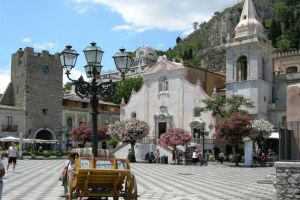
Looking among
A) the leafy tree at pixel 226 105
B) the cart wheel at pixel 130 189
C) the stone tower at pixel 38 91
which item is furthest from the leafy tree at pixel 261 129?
the stone tower at pixel 38 91

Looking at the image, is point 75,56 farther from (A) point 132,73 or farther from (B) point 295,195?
(A) point 132,73

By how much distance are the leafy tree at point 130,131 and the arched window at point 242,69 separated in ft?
38.9

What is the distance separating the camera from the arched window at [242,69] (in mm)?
52500

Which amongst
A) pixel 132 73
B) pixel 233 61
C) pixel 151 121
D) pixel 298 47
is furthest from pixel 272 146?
pixel 132 73

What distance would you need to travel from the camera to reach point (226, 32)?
137 meters

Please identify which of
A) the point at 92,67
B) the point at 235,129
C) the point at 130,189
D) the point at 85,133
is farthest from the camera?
the point at 85,133

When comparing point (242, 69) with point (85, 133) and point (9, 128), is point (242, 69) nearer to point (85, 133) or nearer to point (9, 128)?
point (85, 133)

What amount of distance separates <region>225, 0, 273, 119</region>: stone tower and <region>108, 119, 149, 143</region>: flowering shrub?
10402mm

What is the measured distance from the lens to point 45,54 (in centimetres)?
6756

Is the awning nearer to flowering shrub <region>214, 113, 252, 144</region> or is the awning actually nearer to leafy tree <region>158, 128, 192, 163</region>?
flowering shrub <region>214, 113, 252, 144</region>

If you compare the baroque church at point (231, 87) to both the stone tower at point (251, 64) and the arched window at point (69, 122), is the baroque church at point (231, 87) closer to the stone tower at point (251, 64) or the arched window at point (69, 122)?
the stone tower at point (251, 64)

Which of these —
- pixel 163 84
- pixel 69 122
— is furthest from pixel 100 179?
pixel 69 122

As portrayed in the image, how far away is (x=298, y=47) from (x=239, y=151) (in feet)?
181

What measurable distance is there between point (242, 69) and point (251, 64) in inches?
75.8
